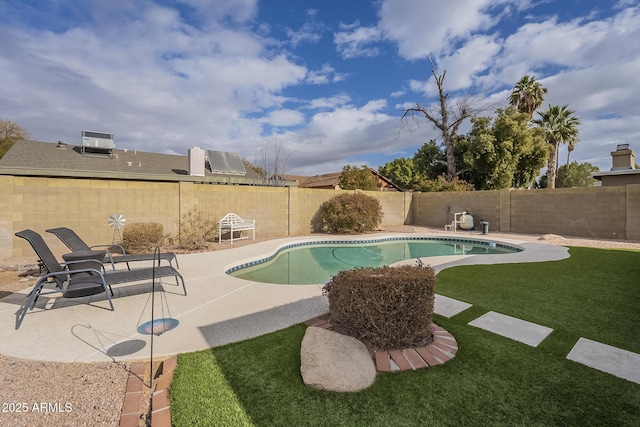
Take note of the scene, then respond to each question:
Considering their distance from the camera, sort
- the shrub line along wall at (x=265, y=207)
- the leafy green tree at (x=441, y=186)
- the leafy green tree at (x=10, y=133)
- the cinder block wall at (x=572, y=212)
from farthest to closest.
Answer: the leafy green tree at (x=10, y=133), the leafy green tree at (x=441, y=186), the cinder block wall at (x=572, y=212), the shrub line along wall at (x=265, y=207)

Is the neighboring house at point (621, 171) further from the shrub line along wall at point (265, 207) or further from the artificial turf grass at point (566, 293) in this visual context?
the artificial turf grass at point (566, 293)

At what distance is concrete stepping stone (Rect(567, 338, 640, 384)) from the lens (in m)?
2.74

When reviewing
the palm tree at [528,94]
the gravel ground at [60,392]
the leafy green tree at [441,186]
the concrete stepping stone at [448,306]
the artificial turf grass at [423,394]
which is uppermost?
the palm tree at [528,94]

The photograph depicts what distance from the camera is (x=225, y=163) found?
19.2m

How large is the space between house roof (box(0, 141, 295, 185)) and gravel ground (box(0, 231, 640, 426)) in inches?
425

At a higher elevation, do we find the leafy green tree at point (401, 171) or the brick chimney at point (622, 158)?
the leafy green tree at point (401, 171)

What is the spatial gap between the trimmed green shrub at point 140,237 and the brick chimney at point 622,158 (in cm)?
2931

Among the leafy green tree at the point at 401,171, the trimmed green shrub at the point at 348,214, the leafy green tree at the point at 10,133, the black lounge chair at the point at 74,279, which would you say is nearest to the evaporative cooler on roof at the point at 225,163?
→ the trimmed green shrub at the point at 348,214

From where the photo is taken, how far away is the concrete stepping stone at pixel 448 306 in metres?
4.18

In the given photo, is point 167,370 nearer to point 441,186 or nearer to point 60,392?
point 60,392

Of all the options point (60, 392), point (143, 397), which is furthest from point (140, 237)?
point (143, 397)

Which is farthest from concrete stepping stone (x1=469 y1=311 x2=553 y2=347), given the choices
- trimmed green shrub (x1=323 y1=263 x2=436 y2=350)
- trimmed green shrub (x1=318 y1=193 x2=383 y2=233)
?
trimmed green shrub (x1=318 y1=193 x2=383 y2=233)

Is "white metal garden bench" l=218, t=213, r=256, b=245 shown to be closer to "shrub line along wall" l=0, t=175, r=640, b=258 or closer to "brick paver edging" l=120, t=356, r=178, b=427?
"shrub line along wall" l=0, t=175, r=640, b=258

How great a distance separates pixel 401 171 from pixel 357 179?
21106 millimetres
